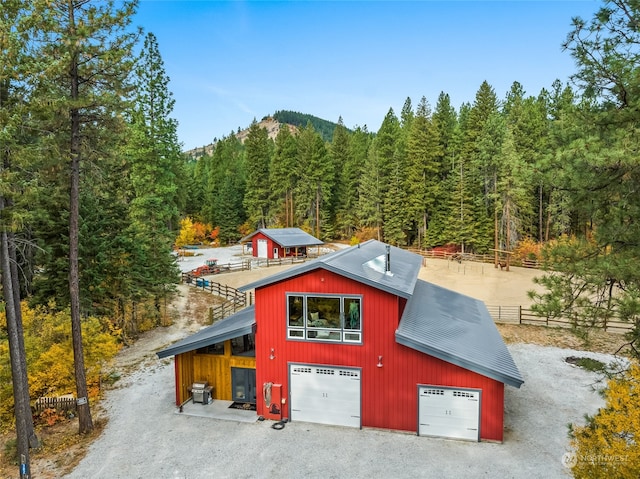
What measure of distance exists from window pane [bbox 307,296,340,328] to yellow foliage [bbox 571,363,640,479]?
22.8ft

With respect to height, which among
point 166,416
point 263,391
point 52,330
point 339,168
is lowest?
point 166,416

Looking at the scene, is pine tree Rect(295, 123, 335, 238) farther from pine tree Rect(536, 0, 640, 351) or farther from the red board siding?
pine tree Rect(536, 0, 640, 351)

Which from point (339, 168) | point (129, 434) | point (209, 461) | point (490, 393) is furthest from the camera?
point (339, 168)

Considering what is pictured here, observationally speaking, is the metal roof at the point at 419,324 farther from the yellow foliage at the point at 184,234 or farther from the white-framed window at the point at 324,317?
the yellow foliage at the point at 184,234

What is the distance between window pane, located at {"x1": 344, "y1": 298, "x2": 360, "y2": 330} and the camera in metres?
12.4

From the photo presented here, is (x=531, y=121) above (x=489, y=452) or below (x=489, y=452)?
above

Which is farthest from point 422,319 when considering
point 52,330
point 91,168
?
point 52,330

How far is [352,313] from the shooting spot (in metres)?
12.5

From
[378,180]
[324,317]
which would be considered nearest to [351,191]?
[378,180]

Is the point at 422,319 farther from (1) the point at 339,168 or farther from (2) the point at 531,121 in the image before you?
(1) the point at 339,168

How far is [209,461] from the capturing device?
10672mm

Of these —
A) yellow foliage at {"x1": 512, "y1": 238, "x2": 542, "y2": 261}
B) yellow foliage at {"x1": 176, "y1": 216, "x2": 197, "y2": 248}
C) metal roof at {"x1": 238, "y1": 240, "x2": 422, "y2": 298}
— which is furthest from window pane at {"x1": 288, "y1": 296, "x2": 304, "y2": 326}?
yellow foliage at {"x1": 176, "y1": 216, "x2": 197, "y2": 248}

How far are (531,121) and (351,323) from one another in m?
40.6

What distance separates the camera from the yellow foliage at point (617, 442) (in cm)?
628
